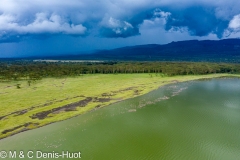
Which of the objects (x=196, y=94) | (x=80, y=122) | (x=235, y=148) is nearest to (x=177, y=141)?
(x=235, y=148)

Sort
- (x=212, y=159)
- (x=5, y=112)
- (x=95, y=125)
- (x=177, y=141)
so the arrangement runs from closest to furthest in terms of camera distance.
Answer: (x=212, y=159), (x=177, y=141), (x=95, y=125), (x=5, y=112)

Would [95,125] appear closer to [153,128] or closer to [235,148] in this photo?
[153,128]

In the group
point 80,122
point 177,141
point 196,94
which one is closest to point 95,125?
point 80,122

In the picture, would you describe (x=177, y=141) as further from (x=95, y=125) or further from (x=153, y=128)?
(x=95, y=125)

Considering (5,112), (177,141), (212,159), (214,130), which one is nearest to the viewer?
(212,159)

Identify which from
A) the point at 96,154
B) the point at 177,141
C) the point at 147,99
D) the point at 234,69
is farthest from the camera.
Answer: the point at 234,69

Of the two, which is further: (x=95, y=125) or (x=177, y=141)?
(x=95, y=125)
